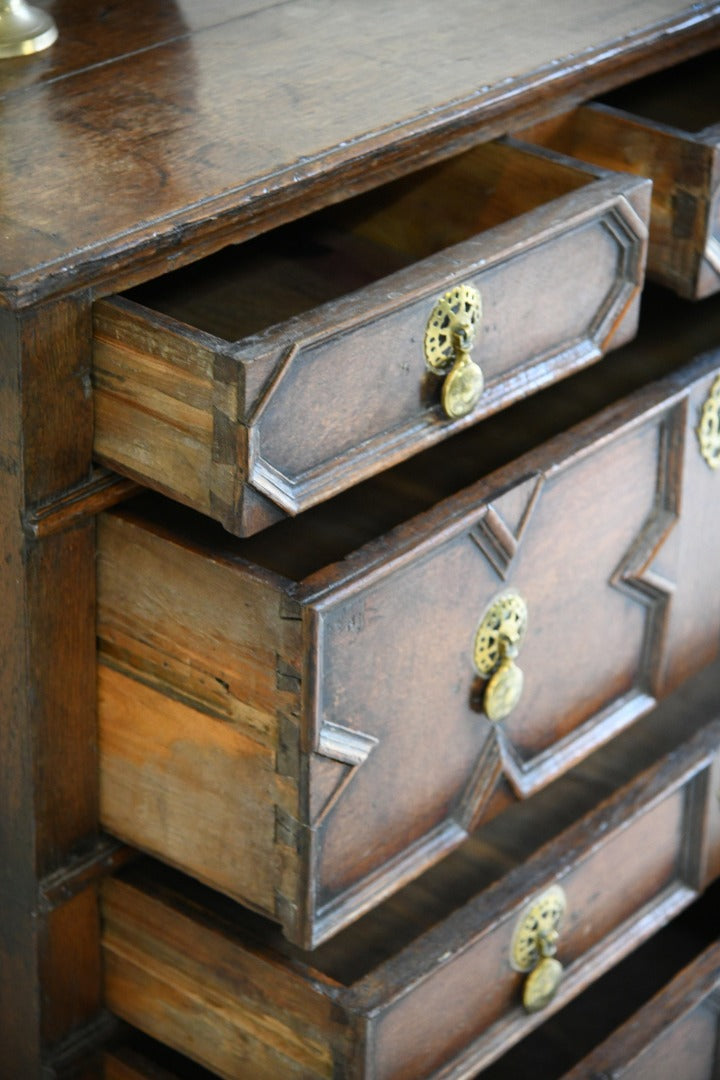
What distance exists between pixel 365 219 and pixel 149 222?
306 millimetres

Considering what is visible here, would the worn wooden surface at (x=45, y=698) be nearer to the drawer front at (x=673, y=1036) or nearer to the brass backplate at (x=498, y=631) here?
the brass backplate at (x=498, y=631)

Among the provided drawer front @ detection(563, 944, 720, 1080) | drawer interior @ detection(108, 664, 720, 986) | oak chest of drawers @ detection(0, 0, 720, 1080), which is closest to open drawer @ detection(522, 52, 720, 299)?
oak chest of drawers @ detection(0, 0, 720, 1080)

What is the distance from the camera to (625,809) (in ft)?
4.07

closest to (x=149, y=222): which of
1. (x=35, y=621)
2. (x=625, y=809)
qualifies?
(x=35, y=621)

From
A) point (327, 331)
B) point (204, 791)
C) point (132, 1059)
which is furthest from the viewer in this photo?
point (132, 1059)

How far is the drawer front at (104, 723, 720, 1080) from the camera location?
1.05m

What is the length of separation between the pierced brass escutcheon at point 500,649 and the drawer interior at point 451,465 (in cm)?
8

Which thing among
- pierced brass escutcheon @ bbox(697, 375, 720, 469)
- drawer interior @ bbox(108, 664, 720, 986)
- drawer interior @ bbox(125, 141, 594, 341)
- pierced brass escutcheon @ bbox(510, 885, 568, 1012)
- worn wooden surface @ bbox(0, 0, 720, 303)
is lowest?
pierced brass escutcheon @ bbox(510, 885, 568, 1012)

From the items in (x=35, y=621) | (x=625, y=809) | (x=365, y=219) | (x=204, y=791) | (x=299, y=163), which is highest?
(x=299, y=163)

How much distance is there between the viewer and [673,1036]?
128 cm

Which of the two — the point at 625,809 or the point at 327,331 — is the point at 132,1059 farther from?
the point at 327,331

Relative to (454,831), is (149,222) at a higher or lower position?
higher

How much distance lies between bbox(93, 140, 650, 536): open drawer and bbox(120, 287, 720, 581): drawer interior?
0.23ft

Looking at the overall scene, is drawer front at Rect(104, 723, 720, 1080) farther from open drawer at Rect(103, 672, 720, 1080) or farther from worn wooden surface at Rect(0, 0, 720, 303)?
worn wooden surface at Rect(0, 0, 720, 303)
